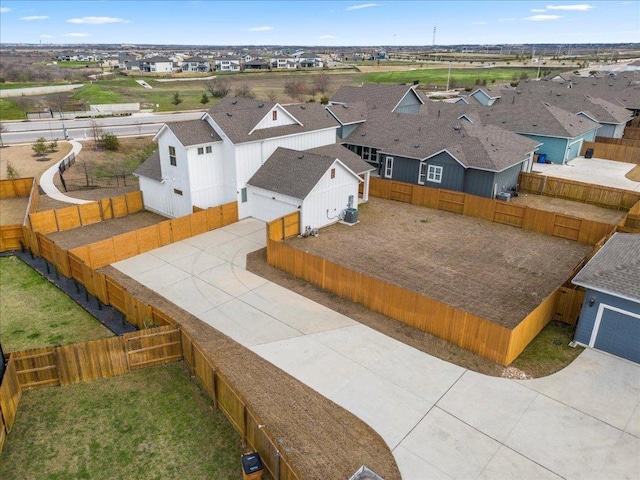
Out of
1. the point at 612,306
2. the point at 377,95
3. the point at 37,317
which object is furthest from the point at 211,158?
the point at 377,95

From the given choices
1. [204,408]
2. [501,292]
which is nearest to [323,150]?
[501,292]

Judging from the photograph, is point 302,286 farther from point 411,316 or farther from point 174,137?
point 174,137

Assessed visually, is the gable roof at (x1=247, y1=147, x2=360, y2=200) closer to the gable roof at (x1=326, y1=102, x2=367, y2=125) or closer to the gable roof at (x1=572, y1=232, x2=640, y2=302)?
the gable roof at (x1=326, y1=102, x2=367, y2=125)

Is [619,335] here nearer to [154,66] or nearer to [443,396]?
[443,396]

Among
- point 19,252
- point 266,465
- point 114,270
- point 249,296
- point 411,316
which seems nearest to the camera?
point 266,465

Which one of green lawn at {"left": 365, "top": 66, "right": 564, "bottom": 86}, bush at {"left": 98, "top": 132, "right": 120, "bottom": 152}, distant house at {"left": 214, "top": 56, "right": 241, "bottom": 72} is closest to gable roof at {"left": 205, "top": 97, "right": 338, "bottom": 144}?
bush at {"left": 98, "top": 132, "right": 120, "bottom": 152}

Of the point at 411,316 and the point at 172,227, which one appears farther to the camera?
the point at 172,227

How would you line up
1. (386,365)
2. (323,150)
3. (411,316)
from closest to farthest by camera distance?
(386,365), (411,316), (323,150)
